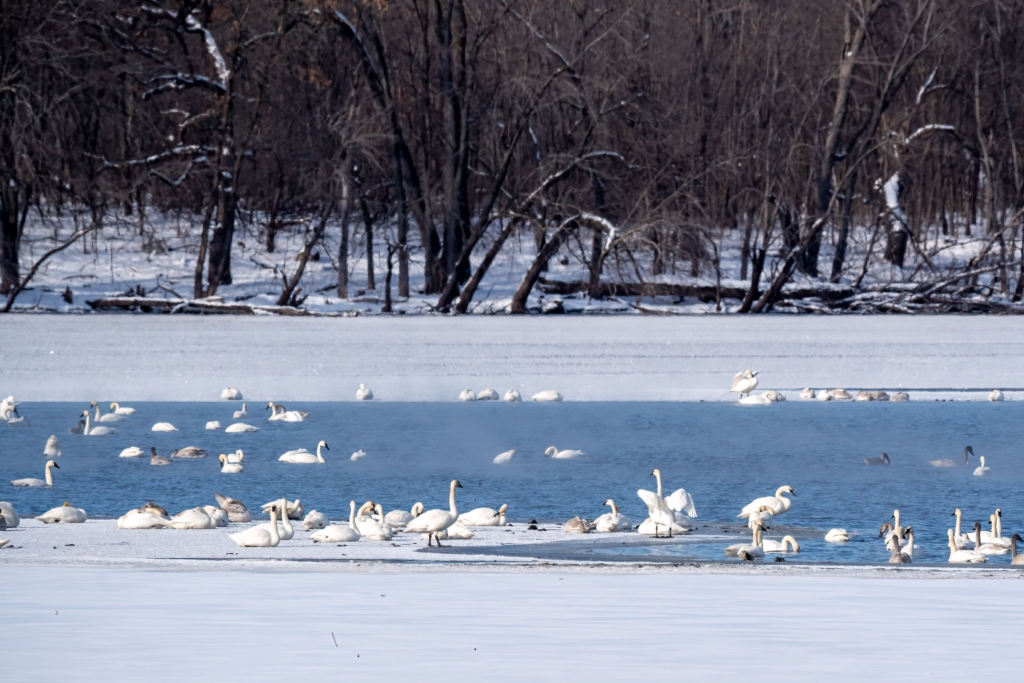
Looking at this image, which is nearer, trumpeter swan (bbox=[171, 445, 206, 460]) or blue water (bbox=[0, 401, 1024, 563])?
blue water (bbox=[0, 401, 1024, 563])

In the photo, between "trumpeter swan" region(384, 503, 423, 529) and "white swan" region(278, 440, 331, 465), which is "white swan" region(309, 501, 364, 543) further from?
"white swan" region(278, 440, 331, 465)

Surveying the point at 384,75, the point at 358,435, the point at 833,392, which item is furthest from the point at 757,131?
the point at 358,435

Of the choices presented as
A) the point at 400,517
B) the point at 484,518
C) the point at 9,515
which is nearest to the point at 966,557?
the point at 484,518

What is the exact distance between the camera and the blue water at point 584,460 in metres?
9.23

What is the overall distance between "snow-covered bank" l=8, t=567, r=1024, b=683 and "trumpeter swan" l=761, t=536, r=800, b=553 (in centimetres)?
92

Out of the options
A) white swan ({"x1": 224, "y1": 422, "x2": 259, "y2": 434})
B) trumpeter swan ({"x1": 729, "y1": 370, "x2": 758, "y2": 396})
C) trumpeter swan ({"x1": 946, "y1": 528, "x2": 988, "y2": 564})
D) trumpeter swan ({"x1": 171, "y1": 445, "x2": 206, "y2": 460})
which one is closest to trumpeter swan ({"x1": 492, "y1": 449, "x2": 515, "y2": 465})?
trumpeter swan ({"x1": 171, "y1": 445, "x2": 206, "y2": 460})

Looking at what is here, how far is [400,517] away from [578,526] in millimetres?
970

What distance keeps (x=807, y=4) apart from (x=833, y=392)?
97.3 feet

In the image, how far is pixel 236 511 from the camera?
8.59m

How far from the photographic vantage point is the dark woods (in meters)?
33.4

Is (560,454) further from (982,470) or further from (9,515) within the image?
(9,515)

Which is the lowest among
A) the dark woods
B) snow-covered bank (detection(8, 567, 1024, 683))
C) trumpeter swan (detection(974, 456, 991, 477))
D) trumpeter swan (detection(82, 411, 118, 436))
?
trumpeter swan (detection(82, 411, 118, 436))

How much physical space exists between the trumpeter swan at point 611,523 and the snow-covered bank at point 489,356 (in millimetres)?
7854

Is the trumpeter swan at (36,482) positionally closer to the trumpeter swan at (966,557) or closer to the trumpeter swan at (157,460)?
the trumpeter swan at (157,460)
